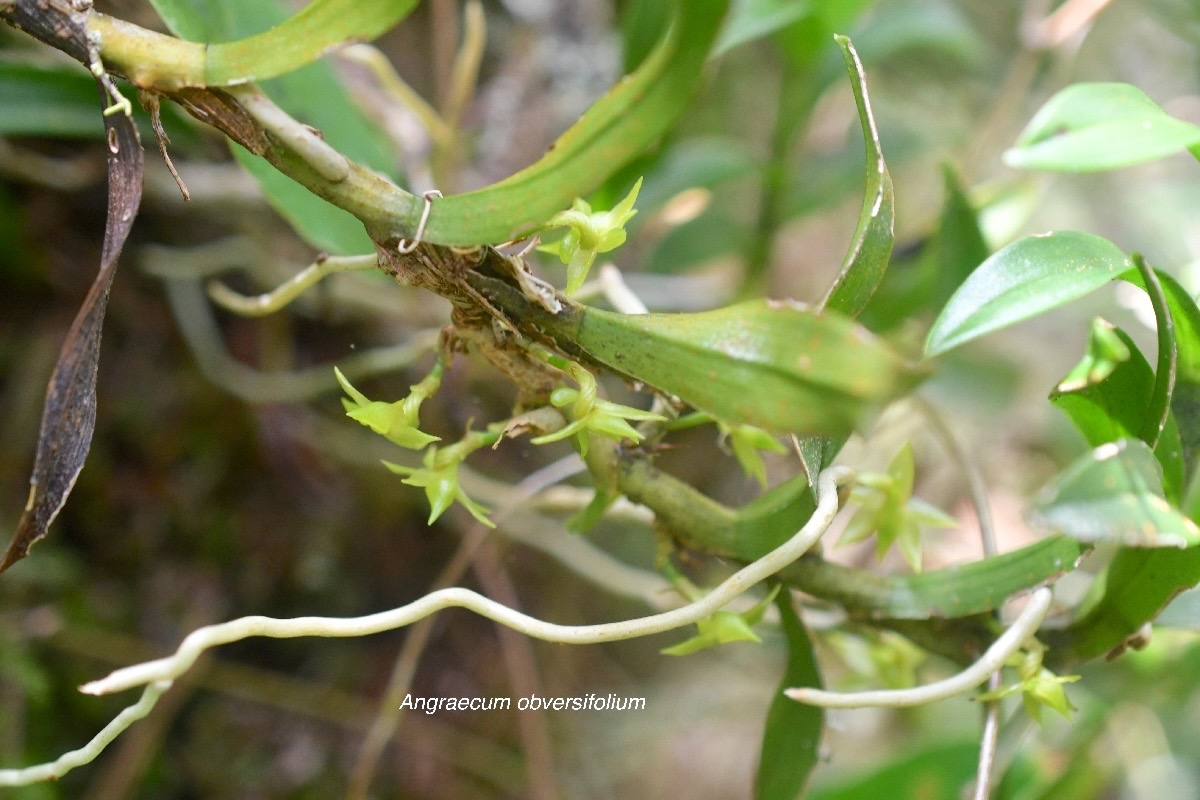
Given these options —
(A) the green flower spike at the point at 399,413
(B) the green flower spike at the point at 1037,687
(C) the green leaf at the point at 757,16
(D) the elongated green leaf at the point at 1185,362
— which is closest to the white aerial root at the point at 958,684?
(B) the green flower spike at the point at 1037,687

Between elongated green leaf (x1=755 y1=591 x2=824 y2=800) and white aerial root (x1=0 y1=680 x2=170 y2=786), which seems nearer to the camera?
white aerial root (x1=0 y1=680 x2=170 y2=786)

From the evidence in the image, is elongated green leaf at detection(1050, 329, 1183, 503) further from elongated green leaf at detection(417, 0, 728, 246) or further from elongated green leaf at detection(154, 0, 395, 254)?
elongated green leaf at detection(154, 0, 395, 254)

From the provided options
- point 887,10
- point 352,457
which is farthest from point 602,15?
point 352,457

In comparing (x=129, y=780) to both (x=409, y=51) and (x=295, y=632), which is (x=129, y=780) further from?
(x=409, y=51)

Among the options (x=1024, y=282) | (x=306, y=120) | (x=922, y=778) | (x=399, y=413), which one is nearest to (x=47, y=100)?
(x=306, y=120)

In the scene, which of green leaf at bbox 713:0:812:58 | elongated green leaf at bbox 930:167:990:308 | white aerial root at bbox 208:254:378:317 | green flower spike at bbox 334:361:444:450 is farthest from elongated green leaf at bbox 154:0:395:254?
elongated green leaf at bbox 930:167:990:308

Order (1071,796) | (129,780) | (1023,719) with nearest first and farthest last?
(1023,719)
(1071,796)
(129,780)

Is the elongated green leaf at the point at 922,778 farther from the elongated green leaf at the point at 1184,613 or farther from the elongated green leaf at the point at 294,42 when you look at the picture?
the elongated green leaf at the point at 294,42

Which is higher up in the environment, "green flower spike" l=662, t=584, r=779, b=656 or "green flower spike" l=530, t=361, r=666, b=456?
"green flower spike" l=530, t=361, r=666, b=456
